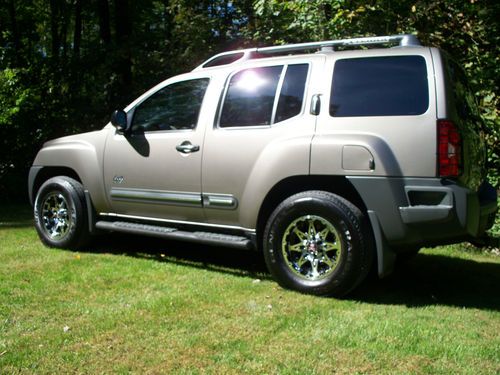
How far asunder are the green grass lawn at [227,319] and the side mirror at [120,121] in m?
1.35

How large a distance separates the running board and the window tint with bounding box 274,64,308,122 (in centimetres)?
111

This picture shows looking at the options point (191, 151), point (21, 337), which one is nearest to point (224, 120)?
point (191, 151)

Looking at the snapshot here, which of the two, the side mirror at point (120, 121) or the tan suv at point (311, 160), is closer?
the tan suv at point (311, 160)

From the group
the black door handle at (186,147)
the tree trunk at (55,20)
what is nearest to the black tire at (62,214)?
the black door handle at (186,147)

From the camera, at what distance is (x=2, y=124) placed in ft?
35.8

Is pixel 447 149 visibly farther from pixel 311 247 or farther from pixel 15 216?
pixel 15 216

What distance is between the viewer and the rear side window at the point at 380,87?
421 centimetres

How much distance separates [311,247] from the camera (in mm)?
4527

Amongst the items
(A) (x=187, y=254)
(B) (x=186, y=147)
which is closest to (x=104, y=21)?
(A) (x=187, y=254)

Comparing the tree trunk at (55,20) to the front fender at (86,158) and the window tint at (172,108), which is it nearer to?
the front fender at (86,158)

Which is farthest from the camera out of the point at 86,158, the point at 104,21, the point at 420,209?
the point at 104,21

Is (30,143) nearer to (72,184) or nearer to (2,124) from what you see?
(2,124)

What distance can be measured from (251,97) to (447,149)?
5.92ft

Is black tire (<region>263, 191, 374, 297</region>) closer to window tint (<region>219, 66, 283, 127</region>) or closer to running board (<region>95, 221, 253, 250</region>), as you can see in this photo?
running board (<region>95, 221, 253, 250</region>)
